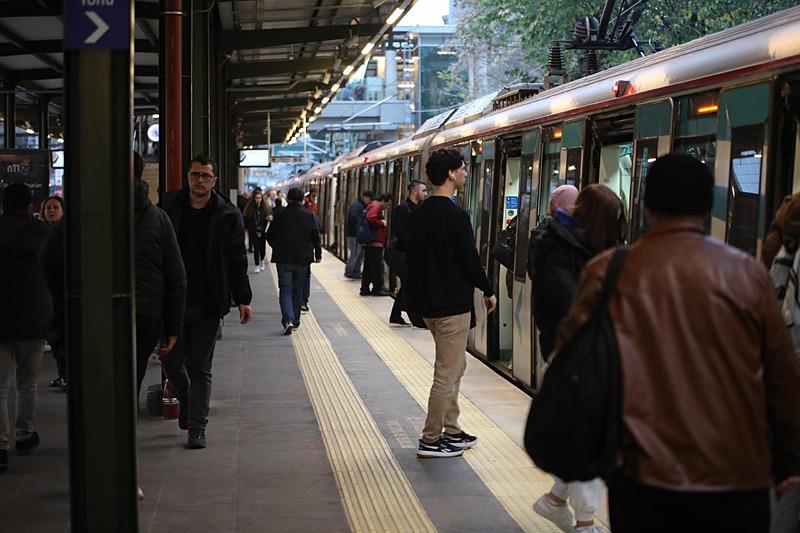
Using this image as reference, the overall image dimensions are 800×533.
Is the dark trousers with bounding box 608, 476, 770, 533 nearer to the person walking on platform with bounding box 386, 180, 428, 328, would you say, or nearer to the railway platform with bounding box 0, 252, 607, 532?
the railway platform with bounding box 0, 252, 607, 532

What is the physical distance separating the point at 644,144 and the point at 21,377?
3764 mm

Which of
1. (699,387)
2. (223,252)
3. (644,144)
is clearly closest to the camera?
(699,387)

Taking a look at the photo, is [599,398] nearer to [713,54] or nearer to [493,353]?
[713,54]

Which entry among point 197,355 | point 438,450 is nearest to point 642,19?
point 438,450

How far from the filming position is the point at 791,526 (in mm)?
4445

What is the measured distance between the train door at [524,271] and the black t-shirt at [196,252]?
276 centimetres

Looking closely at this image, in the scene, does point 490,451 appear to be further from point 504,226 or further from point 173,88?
point 173,88

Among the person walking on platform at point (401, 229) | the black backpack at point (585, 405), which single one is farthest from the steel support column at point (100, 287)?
the person walking on platform at point (401, 229)

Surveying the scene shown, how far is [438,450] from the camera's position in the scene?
271 inches

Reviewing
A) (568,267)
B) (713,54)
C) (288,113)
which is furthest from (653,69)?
(288,113)

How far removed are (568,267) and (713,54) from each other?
179cm

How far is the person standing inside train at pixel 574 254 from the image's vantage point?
4688mm

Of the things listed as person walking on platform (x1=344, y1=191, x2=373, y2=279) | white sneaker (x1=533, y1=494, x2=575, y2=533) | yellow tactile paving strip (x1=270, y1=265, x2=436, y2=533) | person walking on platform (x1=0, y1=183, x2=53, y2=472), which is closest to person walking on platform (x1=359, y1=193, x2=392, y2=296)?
person walking on platform (x1=344, y1=191, x2=373, y2=279)

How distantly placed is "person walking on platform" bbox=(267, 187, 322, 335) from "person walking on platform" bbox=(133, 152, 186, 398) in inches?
277
